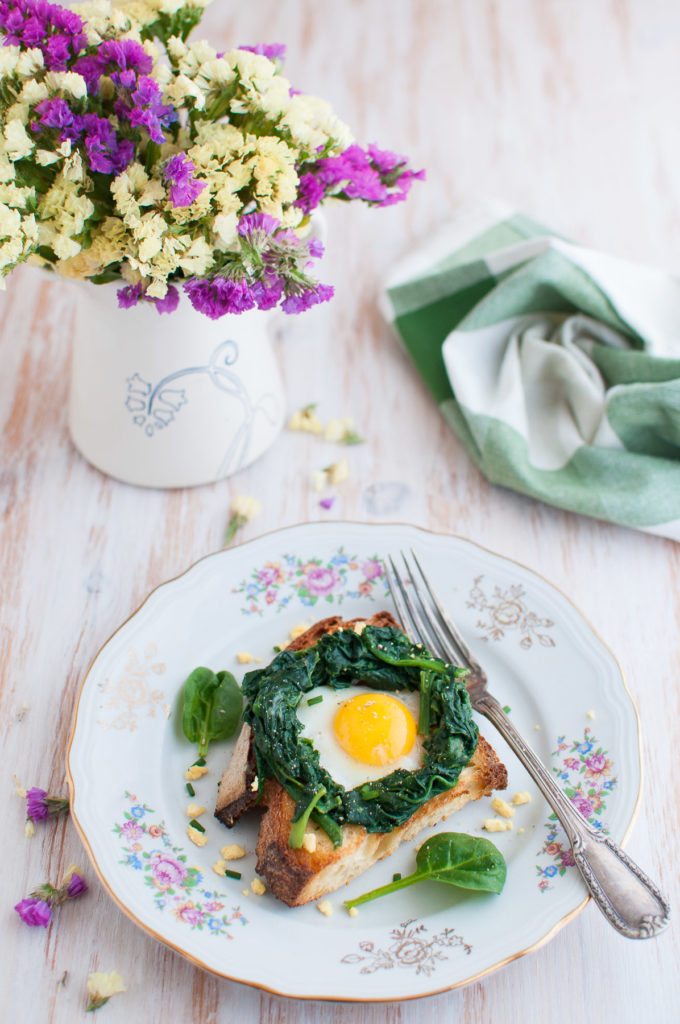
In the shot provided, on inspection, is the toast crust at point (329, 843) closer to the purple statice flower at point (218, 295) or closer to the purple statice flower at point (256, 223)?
the purple statice flower at point (218, 295)

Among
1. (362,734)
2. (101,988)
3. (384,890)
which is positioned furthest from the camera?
(362,734)

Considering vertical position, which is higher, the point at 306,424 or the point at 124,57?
the point at 124,57

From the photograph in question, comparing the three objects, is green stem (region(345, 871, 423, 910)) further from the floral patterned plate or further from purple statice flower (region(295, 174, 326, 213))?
purple statice flower (region(295, 174, 326, 213))

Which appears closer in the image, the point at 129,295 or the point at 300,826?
the point at 300,826

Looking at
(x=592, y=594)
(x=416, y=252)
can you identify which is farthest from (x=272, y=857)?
(x=416, y=252)

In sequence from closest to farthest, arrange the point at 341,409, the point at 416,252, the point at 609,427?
the point at 609,427 < the point at 341,409 < the point at 416,252

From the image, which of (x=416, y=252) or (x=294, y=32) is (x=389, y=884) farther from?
(x=294, y=32)

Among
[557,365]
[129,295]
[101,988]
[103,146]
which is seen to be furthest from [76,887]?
[557,365]

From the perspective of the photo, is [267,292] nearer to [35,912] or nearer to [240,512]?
[240,512]
